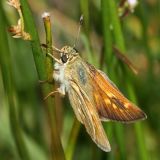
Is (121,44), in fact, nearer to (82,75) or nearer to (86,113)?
(82,75)

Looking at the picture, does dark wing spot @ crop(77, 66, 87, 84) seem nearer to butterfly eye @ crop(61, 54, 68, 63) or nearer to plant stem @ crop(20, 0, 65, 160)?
butterfly eye @ crop(61, 54, 68, 63)

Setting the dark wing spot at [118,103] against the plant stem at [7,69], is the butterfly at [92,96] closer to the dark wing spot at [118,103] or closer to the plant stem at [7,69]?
the dark wing spot at [118,103]

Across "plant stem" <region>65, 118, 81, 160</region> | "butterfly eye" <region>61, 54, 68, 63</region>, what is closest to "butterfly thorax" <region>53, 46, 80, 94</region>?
"butterfly eye" <region>61, 54, 68, 63</region>

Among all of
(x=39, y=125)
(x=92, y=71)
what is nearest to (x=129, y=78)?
(x=92, y=71)

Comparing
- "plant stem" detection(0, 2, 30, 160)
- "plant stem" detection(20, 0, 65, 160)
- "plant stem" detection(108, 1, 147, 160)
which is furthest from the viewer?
"plant stem" detection(108, 1, 147, 160)

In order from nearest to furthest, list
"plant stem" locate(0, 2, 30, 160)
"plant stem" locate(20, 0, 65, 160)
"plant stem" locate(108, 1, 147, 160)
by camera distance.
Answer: "plant stem" locate(20, 0, 65, 160)
"plant stem" locate(0, 2, 30, 160)
"plant stem" locate(108, 1, 147, 160)
